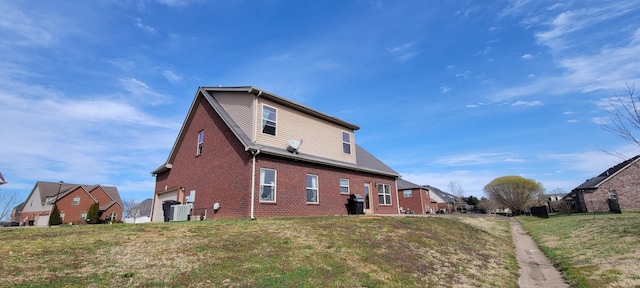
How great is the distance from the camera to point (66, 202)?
153 feet

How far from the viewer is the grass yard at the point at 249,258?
16.8 feet

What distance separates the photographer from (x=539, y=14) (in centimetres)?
1190

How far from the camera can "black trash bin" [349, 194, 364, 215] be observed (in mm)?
17125

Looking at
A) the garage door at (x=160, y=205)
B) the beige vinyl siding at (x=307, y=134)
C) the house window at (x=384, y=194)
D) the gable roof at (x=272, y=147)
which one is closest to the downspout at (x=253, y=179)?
the gable roof at (x=272, y=147)

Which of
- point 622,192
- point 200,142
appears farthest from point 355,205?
point 622,192

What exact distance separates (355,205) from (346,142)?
14.3 ft

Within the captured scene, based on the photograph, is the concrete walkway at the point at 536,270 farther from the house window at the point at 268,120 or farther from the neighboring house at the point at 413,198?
the neighboring house at the point at 413,198

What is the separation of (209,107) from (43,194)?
50829 mm

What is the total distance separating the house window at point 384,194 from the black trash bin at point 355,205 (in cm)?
354

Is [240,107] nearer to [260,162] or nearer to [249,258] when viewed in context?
[260,162]

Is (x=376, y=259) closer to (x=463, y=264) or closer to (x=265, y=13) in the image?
(x=463, y=264)

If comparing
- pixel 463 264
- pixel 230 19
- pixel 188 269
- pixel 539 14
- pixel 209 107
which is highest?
pixel 230 19

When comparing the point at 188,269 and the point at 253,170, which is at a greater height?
the point at 253,170

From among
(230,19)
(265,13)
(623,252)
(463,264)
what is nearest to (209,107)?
(230,19)
